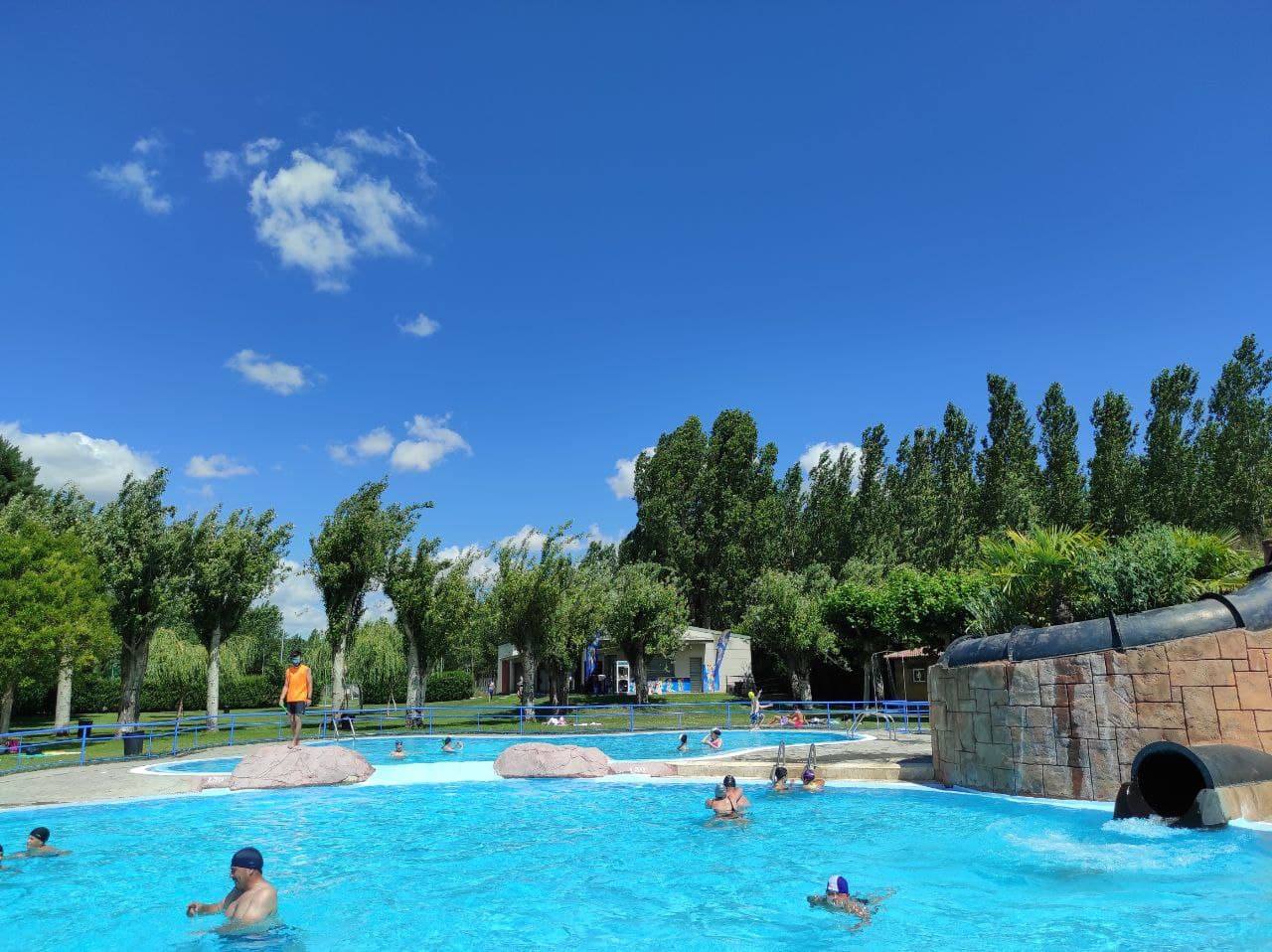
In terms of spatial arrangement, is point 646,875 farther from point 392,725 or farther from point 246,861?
point 392,725

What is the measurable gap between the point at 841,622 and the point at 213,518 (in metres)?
25.7

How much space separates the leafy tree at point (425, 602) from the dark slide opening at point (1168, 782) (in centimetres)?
2478

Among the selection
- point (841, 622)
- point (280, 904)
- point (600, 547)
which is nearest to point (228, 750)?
point (280, 904)

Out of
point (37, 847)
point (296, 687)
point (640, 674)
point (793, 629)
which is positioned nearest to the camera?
point (37, 847)

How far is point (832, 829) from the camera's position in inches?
501

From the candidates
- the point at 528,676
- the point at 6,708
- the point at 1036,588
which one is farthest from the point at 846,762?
the point at 6,708

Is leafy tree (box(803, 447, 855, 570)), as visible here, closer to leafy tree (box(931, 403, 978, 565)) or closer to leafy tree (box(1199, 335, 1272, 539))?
leafy tree (box(931, 403, 978, 565))

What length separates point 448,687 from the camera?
53.7 m

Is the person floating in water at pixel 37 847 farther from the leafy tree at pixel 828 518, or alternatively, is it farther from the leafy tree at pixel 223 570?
the leafy tree at pixel 828 518

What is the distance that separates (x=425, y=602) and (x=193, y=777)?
15.3 meters

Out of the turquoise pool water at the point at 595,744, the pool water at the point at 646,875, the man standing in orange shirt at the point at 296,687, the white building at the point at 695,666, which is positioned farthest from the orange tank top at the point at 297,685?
the white building at the point at 695,666

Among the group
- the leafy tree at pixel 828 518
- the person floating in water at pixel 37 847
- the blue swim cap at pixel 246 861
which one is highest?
the leafy tree at pixel 828 518

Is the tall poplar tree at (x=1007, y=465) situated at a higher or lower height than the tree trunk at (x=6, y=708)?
higher

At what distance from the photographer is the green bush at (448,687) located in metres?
52.5
